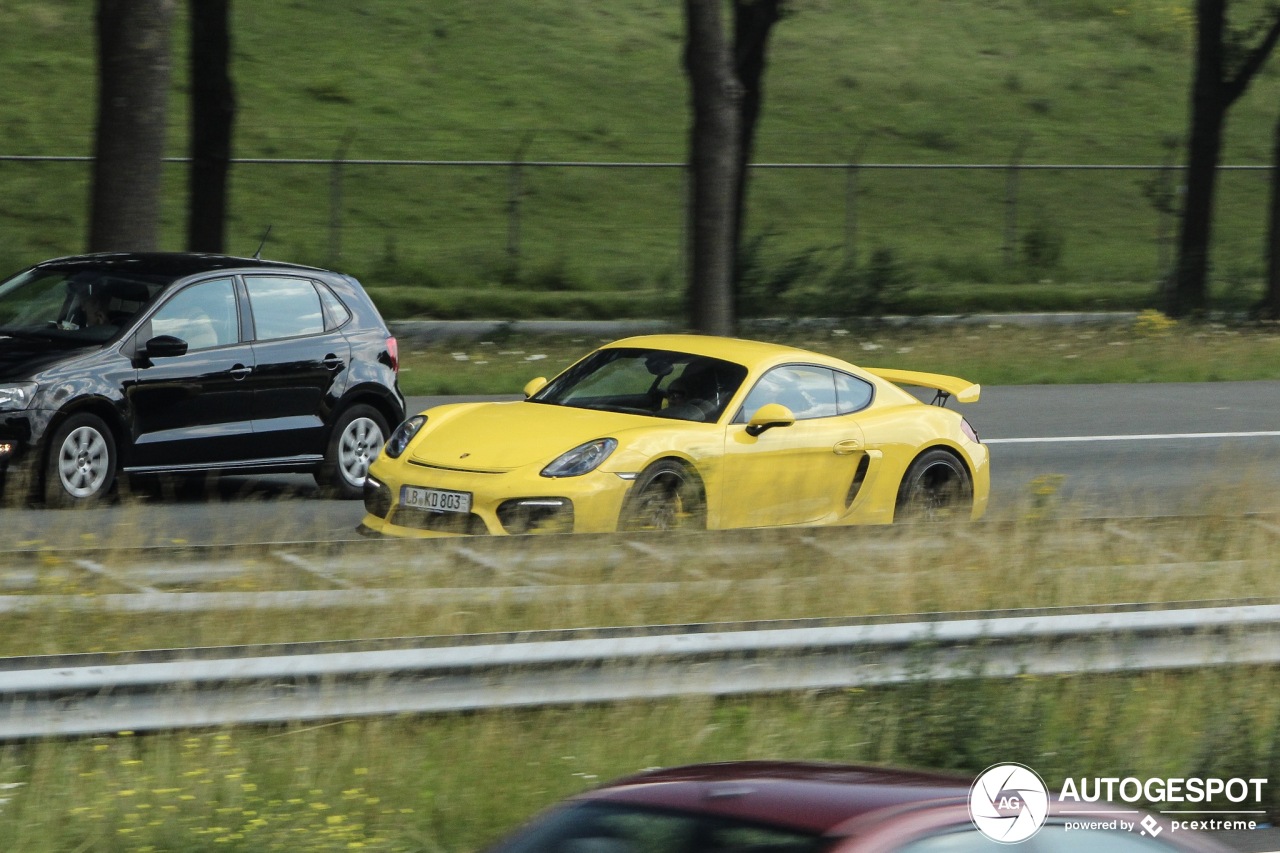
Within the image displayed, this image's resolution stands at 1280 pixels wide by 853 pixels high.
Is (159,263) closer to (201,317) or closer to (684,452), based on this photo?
(201,317)

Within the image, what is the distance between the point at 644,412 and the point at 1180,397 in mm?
10728

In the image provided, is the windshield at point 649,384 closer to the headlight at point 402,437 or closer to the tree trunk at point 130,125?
the headlight at point 402,437

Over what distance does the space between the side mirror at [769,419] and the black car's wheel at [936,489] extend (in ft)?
3.53

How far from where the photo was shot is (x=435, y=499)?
9.90m

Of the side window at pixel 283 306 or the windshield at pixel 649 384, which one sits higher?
the side window at pixel 283 306

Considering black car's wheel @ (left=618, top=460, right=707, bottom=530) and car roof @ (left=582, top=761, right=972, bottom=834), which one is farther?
black car's wheel @ (left=618, top=460, right=707, bottom=530)

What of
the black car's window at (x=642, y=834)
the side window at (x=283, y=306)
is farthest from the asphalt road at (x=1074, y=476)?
the black car's window at (x=642, y=834)

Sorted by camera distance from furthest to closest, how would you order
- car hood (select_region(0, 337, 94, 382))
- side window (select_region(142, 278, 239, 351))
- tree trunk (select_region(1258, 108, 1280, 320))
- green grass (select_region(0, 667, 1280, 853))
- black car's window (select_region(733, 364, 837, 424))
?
tree trunk (select_region(1258, 108, 1280, 320)) < side window (select_region(142, 278, 239, 351)) < car hood (select_region(0, 337, 94, 382)) < black car's window (select_region(733, 364, 837, 424)) < green grass (select_region(0, 667, 1280, 853))

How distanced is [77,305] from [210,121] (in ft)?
31.6

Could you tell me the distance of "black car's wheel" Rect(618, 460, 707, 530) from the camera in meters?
9.87

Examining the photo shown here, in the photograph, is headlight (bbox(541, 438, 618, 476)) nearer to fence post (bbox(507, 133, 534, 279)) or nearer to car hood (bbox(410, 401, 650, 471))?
car hood (bbox(410, 401, 650, 471))

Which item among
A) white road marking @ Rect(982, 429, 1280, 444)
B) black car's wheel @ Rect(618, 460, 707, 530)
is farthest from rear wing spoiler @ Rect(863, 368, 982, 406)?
white road marking @ Rect(982, 429, 1280, 444)

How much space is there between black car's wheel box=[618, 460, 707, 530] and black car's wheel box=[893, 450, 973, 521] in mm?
1529

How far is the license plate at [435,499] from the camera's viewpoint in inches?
385
